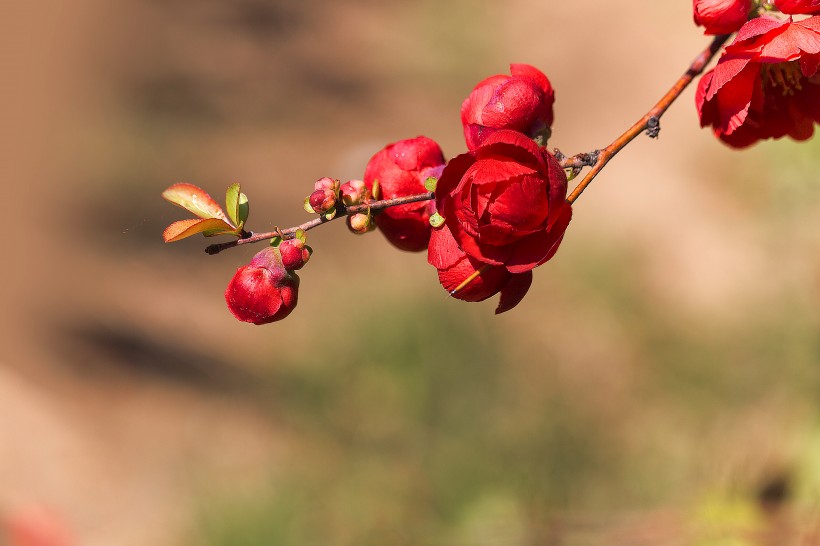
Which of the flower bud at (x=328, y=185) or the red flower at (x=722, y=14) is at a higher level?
the red flower at (x=722, y=14)

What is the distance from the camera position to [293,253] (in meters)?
0.67

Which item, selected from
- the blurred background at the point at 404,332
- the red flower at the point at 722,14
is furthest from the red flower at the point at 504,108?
the blurred background at the point at 404,332

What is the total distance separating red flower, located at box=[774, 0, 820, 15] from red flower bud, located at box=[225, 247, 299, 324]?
472mm

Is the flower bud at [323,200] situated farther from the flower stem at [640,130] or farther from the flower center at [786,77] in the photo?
the flower center at [786,77]

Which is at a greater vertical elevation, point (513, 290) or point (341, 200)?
point (341, 200)

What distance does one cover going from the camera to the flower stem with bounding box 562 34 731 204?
62 cm

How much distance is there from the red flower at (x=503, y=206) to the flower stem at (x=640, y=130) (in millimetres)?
25

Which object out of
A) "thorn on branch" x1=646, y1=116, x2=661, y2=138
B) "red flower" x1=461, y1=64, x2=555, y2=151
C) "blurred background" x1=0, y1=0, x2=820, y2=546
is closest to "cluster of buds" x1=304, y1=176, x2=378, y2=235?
"red flower" x1=461, y1=64, x2=555, y2=151

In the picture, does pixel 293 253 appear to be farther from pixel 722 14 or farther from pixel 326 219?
pixel 722 14

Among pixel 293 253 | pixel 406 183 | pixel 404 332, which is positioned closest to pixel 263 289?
pixel 293 253

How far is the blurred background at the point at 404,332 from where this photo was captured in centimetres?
226

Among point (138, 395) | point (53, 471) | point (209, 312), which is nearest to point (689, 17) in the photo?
point (209, 312)

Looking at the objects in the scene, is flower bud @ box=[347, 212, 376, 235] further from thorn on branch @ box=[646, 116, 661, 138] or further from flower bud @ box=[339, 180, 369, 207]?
thorn on branch @ box=[646, 116, 661, 138]

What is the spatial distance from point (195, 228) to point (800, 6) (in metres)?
0.53
